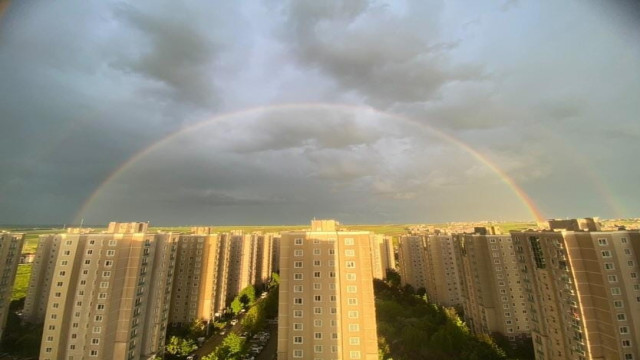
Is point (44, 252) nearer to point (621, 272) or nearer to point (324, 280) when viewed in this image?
point (324, 280)

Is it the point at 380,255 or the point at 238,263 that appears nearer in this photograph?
the point at 238,263

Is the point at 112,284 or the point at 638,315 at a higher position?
the point at 112,284

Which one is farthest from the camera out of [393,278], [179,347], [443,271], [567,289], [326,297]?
[393,278]

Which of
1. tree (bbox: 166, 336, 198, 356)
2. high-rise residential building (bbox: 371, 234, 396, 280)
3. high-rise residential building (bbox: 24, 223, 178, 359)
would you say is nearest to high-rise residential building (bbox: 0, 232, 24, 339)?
high-rise residential building (bbox: 24, 223, 178, 359)

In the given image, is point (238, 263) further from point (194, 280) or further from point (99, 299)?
point (99, 299)

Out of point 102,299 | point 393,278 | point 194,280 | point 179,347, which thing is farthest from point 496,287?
point 393,278

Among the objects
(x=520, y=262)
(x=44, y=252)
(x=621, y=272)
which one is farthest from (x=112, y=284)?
(x=621, y=272)

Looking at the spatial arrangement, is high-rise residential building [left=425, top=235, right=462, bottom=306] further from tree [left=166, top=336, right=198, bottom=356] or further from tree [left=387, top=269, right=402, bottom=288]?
tree [left=166, top=336, right=198, bottom=356]
